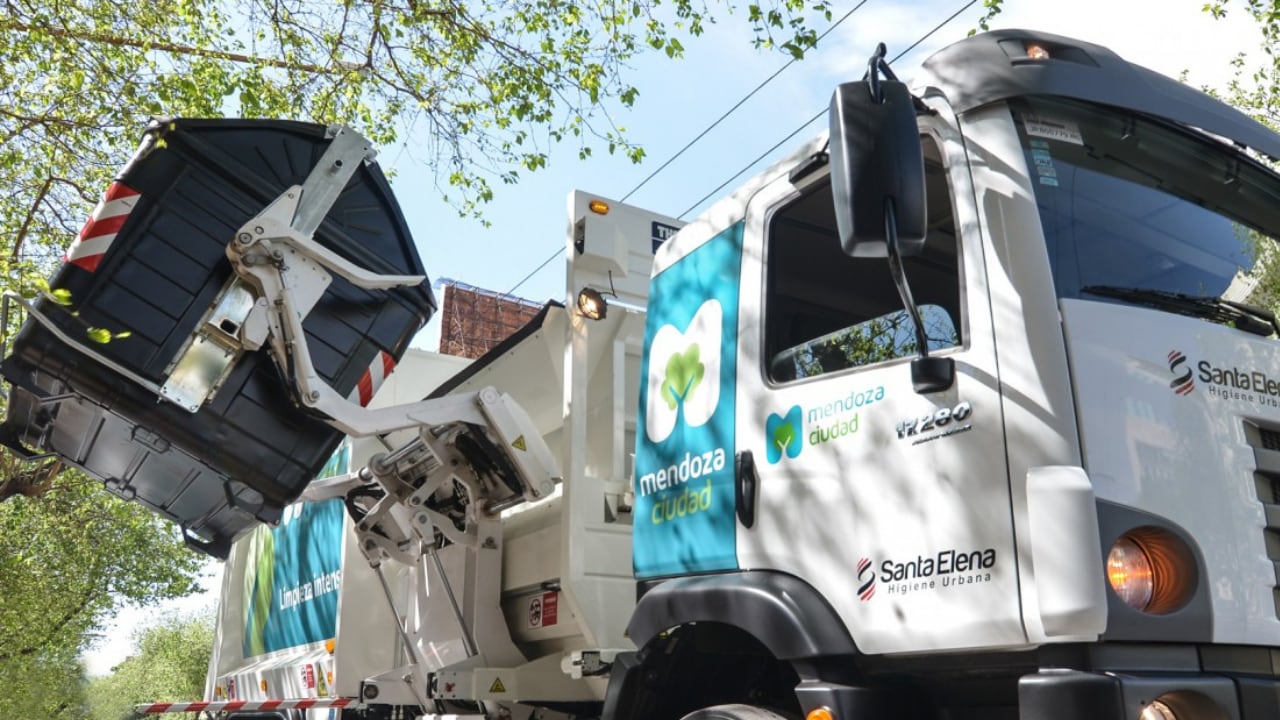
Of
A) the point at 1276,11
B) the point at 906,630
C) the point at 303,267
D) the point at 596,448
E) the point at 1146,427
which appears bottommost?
the point at 906,630

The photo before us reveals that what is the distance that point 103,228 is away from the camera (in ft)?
14.0

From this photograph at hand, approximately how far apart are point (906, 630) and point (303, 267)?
9.18ft

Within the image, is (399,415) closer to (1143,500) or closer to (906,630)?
(906,630)

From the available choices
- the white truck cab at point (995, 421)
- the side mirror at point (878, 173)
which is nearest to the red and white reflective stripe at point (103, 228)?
the white truck cab at point (995, 421)

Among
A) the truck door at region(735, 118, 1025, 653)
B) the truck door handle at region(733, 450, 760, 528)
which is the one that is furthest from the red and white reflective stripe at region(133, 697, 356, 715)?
the truck door at region(735, 118, 1025, 653)

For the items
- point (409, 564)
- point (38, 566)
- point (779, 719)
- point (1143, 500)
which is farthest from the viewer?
point (38, 566)

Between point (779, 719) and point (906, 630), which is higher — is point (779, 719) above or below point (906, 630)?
below

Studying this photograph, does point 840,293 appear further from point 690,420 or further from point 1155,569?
point 1155,569

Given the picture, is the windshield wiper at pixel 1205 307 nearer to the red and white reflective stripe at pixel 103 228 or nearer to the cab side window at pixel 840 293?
the cab side window at pixel 840 293

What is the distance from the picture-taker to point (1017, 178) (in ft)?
8.97

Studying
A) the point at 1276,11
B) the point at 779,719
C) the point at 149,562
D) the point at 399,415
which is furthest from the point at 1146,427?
the point at 149,562

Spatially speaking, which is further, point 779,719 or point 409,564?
point 409,564

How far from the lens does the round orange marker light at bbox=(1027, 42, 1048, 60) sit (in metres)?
2.90

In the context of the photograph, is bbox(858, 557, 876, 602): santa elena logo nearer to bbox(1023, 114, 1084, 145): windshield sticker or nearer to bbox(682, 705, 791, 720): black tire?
bbox(682, 705, 791, 720): black tire
